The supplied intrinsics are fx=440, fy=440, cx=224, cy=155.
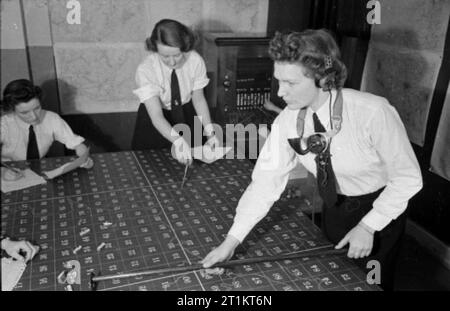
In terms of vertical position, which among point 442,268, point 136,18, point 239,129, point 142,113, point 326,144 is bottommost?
point 442,268

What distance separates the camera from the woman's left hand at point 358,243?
4.79 feet

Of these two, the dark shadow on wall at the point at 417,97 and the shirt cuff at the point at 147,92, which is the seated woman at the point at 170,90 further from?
the dark shadow on wall at the point at 417,97

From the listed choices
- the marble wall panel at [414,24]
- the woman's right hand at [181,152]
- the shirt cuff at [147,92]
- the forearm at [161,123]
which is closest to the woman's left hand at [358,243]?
the woman's right hand at [181,152]

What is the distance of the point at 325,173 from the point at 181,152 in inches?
35.9

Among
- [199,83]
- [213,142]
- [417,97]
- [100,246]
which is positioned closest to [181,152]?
[213,142]

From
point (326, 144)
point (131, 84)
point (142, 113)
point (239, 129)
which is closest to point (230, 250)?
point (326, 144)

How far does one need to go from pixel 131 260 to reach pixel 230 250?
32cm

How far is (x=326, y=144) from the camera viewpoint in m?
1.58

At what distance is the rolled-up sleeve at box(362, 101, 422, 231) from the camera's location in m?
1.46

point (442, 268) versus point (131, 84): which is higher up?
point (131, 84)

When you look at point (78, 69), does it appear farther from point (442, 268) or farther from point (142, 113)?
point (442, 268)

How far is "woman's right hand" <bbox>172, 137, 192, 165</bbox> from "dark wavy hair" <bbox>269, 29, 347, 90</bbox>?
913 mm

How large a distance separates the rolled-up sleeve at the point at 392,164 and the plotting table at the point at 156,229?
0.22m

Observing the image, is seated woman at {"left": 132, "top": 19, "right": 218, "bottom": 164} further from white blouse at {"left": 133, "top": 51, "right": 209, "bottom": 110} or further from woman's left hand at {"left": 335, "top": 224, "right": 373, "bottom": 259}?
woman's left hand at {"left": 335, "top": 224, "right": 373, "bottom": 259}
